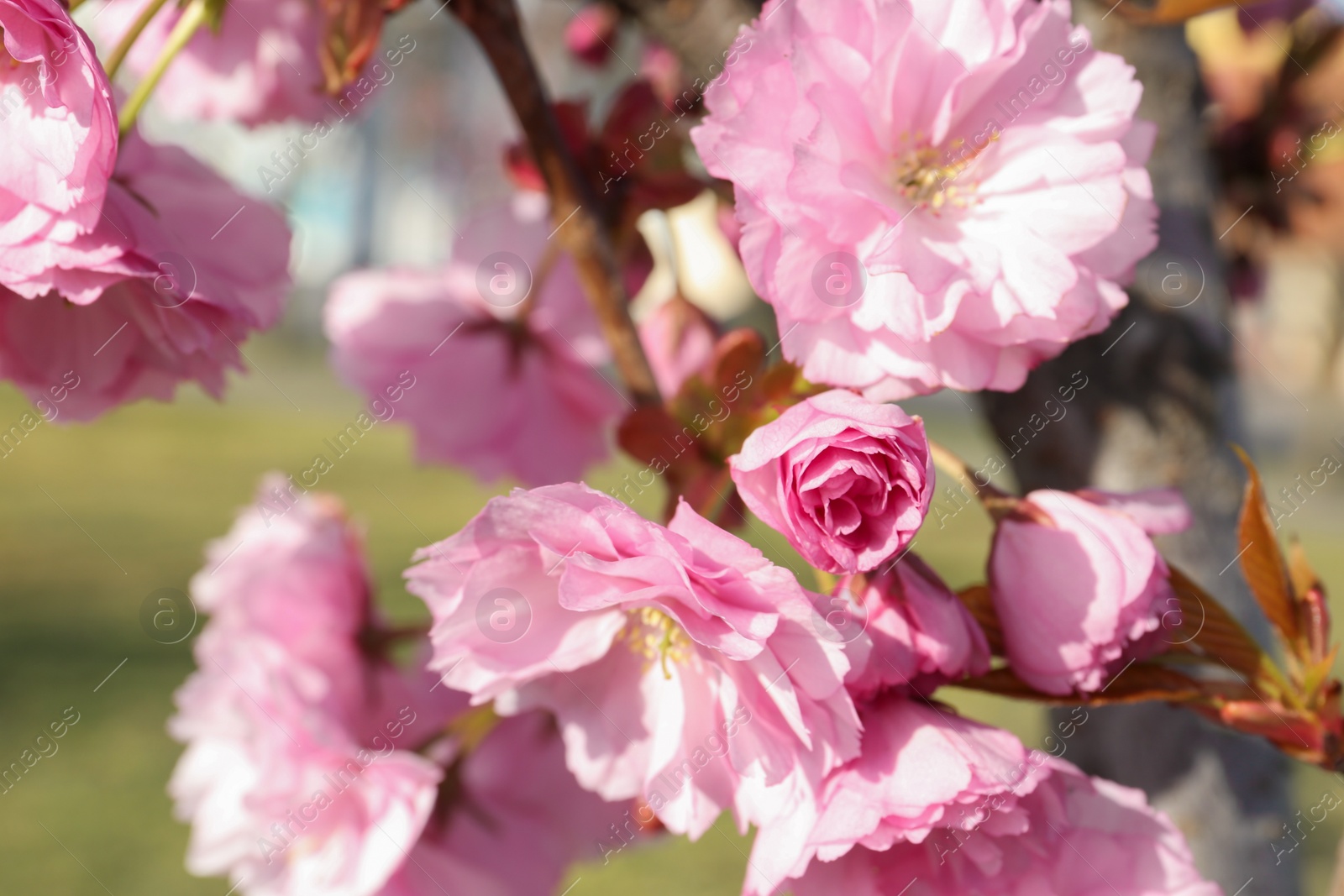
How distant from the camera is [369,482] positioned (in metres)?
5.34

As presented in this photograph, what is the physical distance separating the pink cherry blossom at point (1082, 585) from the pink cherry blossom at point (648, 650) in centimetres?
8

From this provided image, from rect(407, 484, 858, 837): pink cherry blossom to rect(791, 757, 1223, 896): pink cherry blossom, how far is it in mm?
47

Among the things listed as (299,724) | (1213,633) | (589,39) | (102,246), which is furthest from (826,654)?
(589,39)

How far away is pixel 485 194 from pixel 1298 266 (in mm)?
10637

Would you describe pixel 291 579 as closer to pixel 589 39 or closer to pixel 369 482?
pixel 589 39

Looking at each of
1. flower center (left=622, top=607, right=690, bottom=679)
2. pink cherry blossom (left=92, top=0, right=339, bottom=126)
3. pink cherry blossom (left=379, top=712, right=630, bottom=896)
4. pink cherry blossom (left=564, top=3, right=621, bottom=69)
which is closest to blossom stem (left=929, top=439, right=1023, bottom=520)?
flower center (left=622, top=607, right=690, bottom=679)

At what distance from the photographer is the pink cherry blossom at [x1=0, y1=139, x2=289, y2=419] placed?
16.3 inches

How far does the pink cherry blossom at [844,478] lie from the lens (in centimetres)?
33

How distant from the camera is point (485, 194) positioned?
1119 cm

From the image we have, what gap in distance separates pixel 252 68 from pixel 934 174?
462mm

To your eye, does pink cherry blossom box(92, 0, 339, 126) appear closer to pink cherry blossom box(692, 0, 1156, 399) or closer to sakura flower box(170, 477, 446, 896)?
sakura flower box(170, 477, 446, 896)

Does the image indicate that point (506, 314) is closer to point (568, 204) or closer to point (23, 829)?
point (568, 204)

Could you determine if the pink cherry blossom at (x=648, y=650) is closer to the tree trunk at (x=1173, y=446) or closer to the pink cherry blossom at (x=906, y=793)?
the pink cherry blossom at (x=906, y=793)

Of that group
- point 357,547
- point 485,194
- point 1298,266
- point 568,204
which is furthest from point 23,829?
point 485,194
